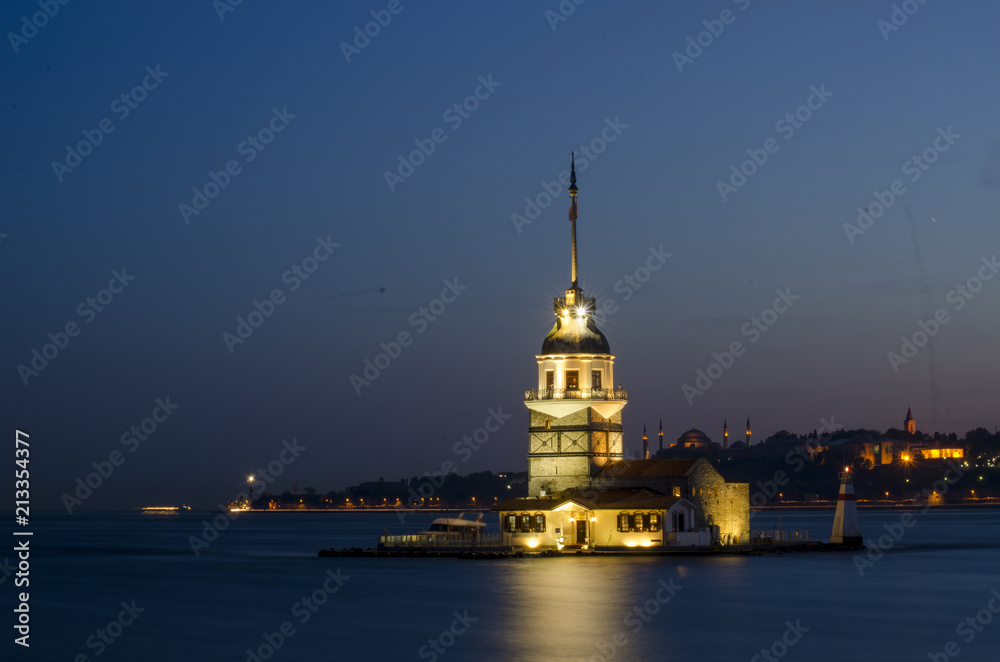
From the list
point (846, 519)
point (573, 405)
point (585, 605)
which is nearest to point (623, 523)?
point (573, 405)

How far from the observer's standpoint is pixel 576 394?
7462 cm

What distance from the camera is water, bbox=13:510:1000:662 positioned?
42062mm

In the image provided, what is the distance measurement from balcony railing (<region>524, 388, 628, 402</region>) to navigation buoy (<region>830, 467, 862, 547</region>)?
1390cm

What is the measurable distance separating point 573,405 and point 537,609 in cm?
2526

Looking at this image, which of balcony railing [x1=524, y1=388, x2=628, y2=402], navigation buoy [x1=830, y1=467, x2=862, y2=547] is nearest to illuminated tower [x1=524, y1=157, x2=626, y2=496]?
balcony railing [x1=524, y1=388, x2=628, y2=402]

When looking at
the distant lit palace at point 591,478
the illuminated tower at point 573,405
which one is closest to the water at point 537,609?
the distant lit palace at point 591,478

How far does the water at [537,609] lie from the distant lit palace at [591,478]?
2.08 m

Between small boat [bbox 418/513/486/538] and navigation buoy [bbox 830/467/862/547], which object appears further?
navigation buoy [bbox 830/467/862/547]

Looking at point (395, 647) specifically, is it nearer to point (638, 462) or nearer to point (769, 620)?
point (769, 620)

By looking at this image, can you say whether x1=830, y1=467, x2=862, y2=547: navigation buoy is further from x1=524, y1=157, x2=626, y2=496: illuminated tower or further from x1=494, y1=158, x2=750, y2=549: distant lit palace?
x1=524, y1=157, x2=626, y2=496: illuminated tower

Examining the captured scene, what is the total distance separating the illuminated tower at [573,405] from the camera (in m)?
74.2

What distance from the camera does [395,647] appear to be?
42531 mm

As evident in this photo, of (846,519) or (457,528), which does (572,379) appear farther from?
(457,528)

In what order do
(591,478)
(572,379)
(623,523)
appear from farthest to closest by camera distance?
(572,379) < (591,478) < (623,523)
